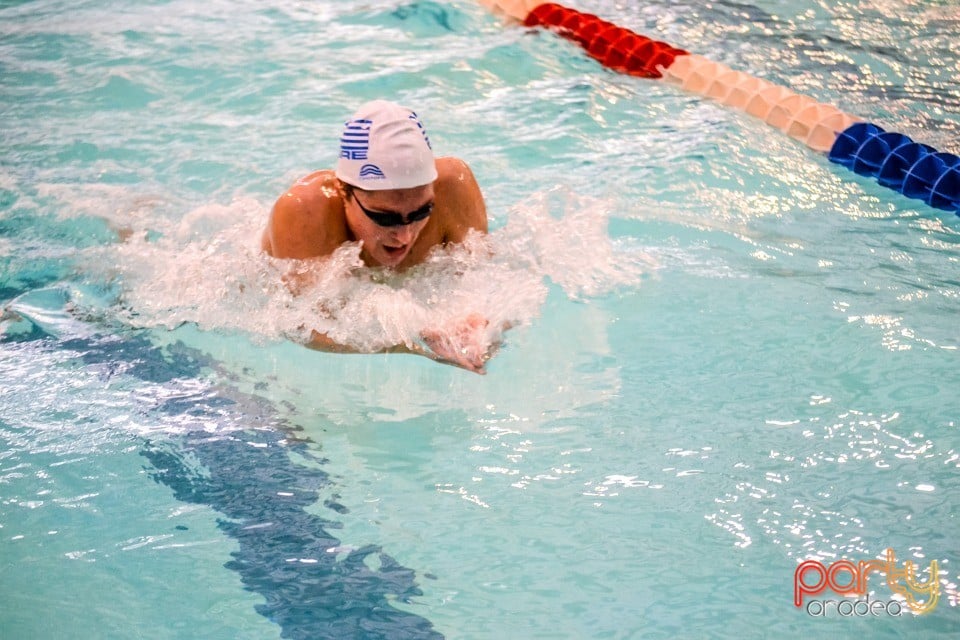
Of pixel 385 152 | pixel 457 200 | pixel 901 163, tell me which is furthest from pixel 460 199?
pixel 901 163

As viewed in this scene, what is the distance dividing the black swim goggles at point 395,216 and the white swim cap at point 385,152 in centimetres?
9

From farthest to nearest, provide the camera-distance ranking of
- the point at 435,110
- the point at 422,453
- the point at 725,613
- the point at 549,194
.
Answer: the point at 435,110 → the point at 549,194 → the point at 422,453 → the point at 725,613

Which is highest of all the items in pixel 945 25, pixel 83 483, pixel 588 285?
pixel 945 25

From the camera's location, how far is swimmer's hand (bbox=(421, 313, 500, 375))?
3334 mm

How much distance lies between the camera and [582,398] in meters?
3.47

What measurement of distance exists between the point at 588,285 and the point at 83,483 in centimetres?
213

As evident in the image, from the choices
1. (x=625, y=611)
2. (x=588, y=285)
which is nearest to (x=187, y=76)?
(x=588, y=285)

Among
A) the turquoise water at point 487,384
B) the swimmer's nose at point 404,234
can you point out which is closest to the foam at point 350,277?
the turquoise water at point 487,384

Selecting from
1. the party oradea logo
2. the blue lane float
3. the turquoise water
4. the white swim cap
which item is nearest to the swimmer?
the white swim cap

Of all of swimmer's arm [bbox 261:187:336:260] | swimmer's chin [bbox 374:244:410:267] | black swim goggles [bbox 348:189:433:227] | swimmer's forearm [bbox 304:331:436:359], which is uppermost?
black swim goggles [bbox 348:189:433:227]

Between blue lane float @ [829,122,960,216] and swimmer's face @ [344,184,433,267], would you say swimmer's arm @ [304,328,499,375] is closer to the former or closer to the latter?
swimmer's face @ [344,184,433,267]

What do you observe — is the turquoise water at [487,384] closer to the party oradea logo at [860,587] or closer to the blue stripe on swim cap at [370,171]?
the party oradea logo at [860,587]

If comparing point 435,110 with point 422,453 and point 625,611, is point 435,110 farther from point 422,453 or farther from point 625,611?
point 625,611

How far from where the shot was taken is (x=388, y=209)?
332cm
